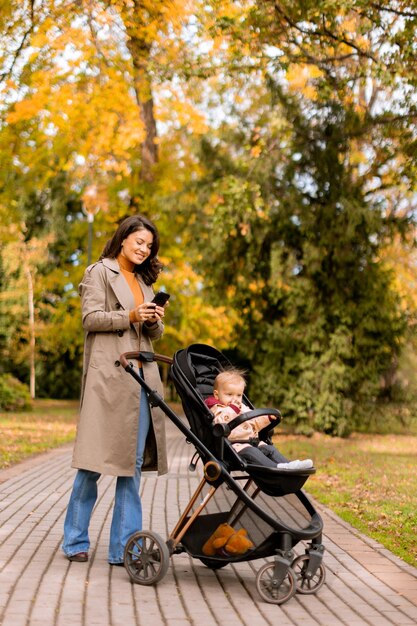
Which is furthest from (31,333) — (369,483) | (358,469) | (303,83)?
(369,483)

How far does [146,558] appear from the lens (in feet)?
17.7

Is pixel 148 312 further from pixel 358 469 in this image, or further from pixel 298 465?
pixel 358 469

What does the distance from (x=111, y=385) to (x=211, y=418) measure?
2.58 ft

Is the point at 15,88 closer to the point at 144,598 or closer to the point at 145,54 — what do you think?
the point at 145,54

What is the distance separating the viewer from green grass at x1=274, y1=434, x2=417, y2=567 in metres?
7.81

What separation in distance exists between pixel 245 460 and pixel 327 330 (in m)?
14.6

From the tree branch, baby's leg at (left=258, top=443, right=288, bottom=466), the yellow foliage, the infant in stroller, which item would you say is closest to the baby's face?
the infant in stroller

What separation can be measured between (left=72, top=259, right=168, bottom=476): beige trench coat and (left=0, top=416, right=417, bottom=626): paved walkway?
0.66 metres

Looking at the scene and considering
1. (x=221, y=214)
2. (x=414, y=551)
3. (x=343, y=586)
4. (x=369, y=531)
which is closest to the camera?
(x=343, y=586)

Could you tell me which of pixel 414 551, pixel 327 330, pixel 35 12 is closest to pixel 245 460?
pixel 414 551

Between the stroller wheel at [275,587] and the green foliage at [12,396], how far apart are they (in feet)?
72.7

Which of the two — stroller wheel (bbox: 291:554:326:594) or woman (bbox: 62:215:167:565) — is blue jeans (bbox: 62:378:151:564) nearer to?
woman (bbox: 62:215:167:565)

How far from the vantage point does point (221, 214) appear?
1706 centimetres

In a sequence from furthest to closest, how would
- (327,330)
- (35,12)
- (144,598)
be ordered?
A: (327,330)
(35,12)
(144,598)
